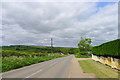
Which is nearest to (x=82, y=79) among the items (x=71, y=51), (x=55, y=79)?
(x=55, y=79)

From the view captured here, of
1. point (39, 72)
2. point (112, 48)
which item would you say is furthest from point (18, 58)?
point (112, 48)

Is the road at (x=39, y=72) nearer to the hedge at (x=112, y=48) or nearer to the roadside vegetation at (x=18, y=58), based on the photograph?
the roadside vegetation at (x=18, y=58)

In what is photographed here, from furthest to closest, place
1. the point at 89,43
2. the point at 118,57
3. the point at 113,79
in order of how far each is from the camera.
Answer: the point at 89,43 < the point at 118,57 < the point at 113,79

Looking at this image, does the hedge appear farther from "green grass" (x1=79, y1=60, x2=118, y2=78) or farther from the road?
the road

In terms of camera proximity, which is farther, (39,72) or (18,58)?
(18,58)

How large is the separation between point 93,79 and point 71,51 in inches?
7057

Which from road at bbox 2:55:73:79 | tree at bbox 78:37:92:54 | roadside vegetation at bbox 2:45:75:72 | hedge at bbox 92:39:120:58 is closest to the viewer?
road at bbox 2:55:73:79

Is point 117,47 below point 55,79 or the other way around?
the other way around

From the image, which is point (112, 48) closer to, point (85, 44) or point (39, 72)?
point (39, 72)

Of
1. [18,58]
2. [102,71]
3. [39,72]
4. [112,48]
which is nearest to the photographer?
[39,72]

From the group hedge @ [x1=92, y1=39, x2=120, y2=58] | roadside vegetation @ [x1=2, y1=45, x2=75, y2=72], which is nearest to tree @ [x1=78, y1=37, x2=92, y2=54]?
roadside vegetation @ [x1=2, y1=45, x2=75, y2=72]

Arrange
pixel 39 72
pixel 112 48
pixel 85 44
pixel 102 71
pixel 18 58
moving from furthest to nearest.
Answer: pixel 85 44, pixel 18 58, pixel 112 48, pixel 102 71, pixel 39 72

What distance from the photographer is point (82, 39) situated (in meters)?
78.2

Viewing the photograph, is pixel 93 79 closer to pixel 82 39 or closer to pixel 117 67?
pixel 117 67
